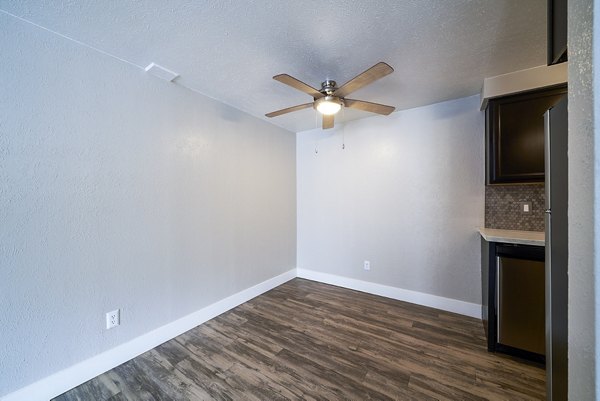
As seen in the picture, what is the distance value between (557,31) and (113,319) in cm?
292

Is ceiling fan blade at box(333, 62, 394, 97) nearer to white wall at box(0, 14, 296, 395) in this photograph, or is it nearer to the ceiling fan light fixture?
the ceiling fan light fixture

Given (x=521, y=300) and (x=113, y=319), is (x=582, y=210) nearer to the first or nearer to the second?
(x=521, y=300)

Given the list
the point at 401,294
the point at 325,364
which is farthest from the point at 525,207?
the point at 325,364

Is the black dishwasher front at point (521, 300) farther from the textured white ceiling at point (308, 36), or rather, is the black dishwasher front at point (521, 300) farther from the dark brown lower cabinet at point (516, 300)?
the textured white ceiling at point (308, 36)

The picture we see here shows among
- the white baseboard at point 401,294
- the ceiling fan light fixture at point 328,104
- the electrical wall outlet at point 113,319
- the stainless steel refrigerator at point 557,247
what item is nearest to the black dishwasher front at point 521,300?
the white baseboard at point 401,294

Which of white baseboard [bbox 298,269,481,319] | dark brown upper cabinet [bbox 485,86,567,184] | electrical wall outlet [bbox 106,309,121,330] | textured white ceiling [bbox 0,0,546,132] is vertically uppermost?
textured white ceiling [bbox 0,0,546,132]

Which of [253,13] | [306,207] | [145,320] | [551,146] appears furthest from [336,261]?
[253,13]

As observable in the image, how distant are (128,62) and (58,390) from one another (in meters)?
2.39

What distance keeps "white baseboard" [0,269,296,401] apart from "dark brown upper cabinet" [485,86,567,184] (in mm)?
→ 3102

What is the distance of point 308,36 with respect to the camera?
1557 millimetres

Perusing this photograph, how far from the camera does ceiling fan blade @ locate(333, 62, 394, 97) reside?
145cm

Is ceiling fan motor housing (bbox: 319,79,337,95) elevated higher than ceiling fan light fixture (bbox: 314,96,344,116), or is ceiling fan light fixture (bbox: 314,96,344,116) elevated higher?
ceiling fan motor housing (bbox: 319,79,337,95)

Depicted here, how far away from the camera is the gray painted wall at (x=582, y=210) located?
0.54 metres

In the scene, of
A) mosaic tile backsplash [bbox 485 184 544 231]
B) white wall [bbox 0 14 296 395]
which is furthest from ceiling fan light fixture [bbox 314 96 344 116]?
mosaic tile backsplash [bbox 485 184 544 231]
